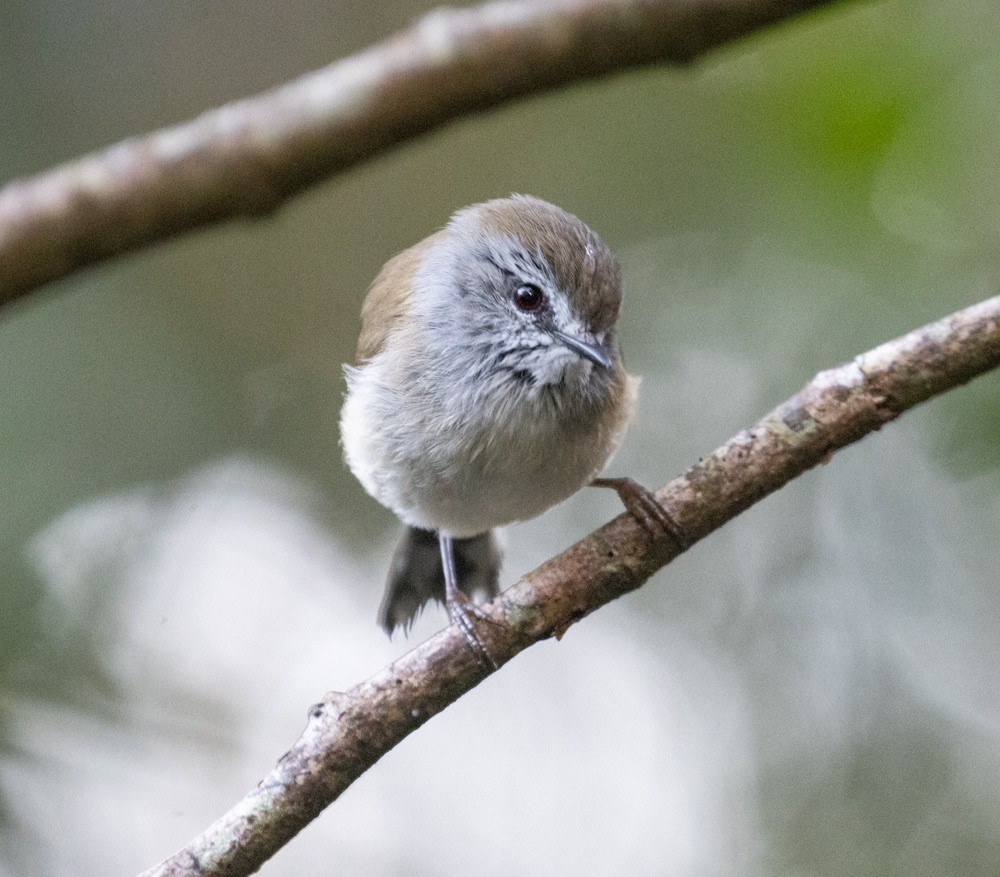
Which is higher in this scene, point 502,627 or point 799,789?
point 502,627

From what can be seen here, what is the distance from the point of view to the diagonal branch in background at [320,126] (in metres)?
3.17

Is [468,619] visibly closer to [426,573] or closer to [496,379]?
[496,379]

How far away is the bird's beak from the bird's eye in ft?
0.45

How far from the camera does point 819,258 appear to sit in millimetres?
4879

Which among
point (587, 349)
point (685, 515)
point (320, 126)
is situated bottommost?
point (685, 515)

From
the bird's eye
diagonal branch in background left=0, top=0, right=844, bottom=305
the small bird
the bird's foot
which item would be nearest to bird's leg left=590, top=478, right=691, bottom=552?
the small bird

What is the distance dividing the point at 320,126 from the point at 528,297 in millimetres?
801

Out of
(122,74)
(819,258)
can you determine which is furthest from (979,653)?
(122,74)

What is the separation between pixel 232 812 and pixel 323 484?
3.44 metres

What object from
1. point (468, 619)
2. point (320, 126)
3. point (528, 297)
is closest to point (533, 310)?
point (528, 297)

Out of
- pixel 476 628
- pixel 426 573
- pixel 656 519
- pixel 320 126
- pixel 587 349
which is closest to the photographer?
pixel 476 628

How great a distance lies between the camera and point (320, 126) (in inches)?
128

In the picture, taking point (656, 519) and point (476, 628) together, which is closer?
point (476, 628)

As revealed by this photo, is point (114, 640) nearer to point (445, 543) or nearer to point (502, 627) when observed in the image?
point (445, 543)
